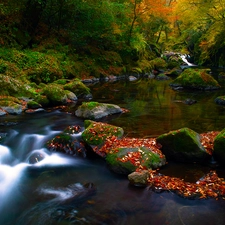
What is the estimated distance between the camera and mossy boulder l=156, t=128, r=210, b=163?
5.57m

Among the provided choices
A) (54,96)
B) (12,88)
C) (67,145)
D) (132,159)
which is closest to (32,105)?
(54,96)

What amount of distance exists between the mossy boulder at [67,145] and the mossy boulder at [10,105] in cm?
357

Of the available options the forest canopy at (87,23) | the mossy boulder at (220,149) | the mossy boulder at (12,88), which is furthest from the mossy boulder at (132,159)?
the forest canopy at (87,23)

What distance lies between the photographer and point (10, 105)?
31.5 feet

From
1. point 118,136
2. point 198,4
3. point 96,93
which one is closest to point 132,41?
point 198,4

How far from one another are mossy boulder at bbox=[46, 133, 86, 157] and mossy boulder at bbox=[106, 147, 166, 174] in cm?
95

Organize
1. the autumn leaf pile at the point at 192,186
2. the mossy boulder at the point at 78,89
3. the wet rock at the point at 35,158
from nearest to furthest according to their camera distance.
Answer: the autumn leaf pile at the point at 192,186 → the wet rock at the point at 35,158 → the mossy boulder at the point at 78,89

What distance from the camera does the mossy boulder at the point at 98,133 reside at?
6.21 metres

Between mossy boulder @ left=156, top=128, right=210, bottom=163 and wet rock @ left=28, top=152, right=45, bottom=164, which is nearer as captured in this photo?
mossy boulder @ left=156, top=128, right=210, bottom=163

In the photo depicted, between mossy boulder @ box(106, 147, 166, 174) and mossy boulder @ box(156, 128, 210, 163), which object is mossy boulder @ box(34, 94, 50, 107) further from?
mossy boulder @ box(156, 128, 210, 163)

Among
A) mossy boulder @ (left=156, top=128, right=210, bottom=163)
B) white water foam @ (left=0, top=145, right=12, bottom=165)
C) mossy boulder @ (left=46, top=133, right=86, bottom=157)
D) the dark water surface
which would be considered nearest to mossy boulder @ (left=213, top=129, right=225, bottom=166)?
mossy boulder @ (left=156, top=128, right=210, bottom=163)

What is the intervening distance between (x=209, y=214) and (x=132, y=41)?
21.7m

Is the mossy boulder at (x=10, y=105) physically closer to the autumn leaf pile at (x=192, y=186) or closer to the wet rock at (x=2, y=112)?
the wet rock at (x=2, y=112)

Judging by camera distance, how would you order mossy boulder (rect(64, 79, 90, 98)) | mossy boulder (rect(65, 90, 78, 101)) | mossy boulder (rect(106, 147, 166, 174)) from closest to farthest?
mossy boulder (rect(106, 147, 166, 174))
mossy boulder (rect(65, 90, 78, 101))
mossy boulder (rect(64, 79, 90, 98))
